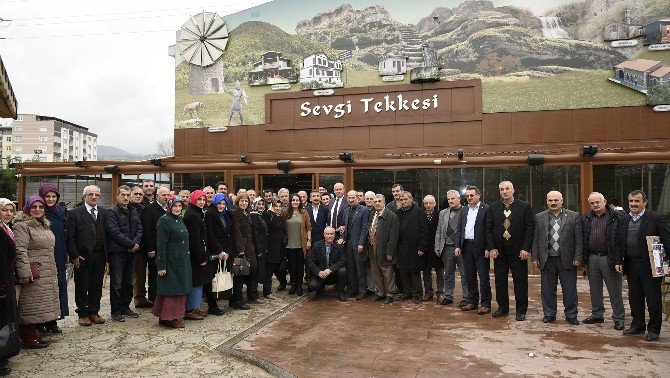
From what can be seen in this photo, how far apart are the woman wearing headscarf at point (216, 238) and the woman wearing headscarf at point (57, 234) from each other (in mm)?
1647

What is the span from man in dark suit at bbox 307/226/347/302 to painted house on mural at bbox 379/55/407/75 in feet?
29.0

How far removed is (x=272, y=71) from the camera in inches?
656

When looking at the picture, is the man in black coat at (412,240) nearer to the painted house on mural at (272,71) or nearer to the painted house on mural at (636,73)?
the painted house on mural at (636,73)

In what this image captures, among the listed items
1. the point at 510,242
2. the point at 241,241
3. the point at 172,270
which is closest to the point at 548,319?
the point at 510,242

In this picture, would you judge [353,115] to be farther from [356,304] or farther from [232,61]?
[356,304]

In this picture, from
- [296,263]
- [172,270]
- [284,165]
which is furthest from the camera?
[284,165]

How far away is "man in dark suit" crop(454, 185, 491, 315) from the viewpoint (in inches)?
257

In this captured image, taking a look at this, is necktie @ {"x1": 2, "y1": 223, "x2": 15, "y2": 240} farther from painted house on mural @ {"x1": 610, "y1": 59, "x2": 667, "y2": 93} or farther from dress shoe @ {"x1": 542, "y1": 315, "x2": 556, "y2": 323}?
painted house on mural @ {"x1": 610, "y1": 59, "x2": 667, "y2": 93}

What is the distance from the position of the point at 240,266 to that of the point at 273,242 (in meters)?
1.08

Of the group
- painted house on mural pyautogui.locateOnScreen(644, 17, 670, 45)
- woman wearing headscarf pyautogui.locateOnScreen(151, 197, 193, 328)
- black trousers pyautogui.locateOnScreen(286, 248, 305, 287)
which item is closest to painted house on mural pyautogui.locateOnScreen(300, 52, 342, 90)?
painted house on mural pyautogui.locateOnScreen(644, 17, 670, 45)

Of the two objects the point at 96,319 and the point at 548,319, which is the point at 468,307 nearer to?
the point at 548,319

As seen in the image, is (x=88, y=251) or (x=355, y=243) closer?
(x=88, y=251)

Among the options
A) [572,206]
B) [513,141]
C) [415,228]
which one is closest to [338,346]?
[415,228]

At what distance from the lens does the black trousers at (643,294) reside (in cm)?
521
